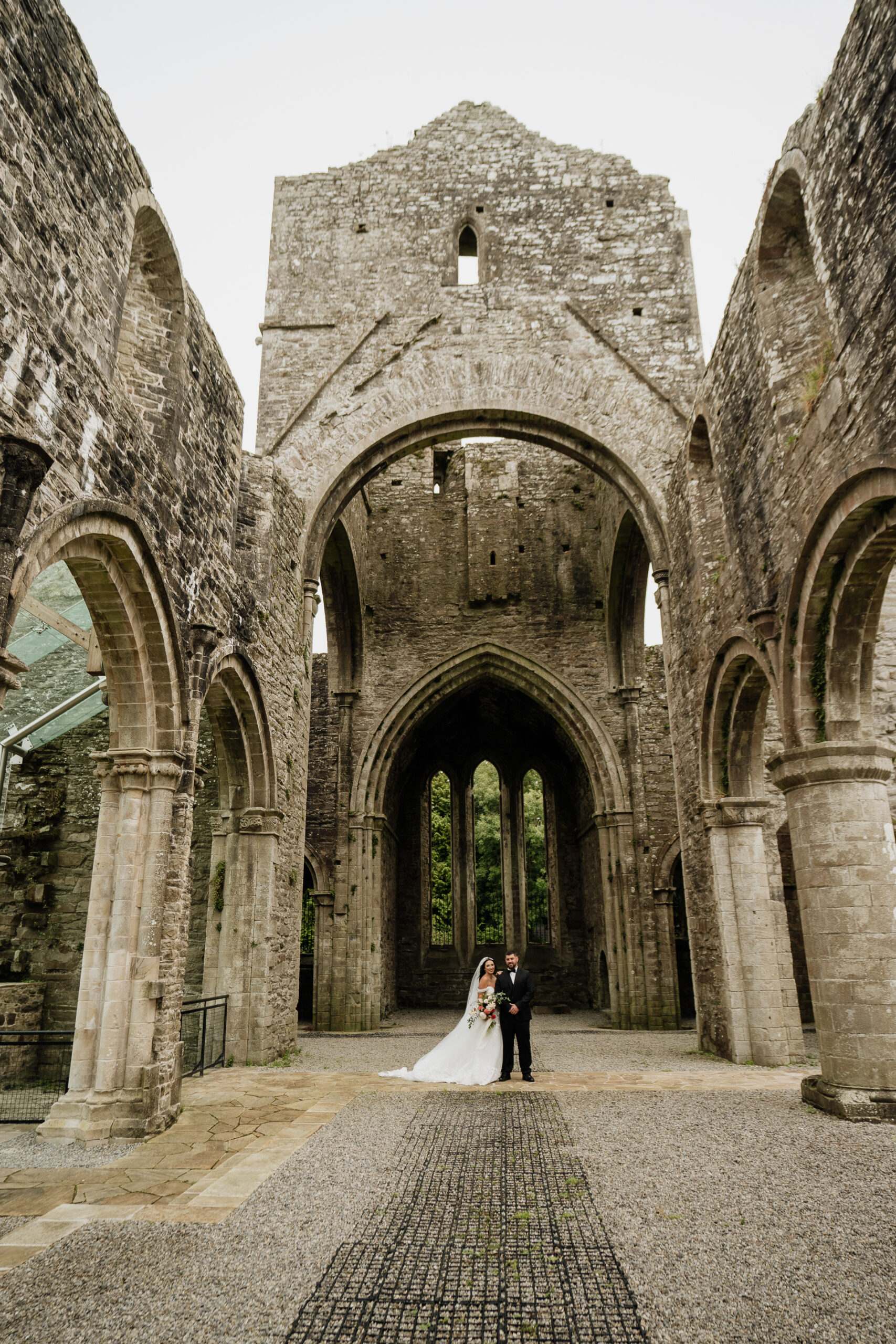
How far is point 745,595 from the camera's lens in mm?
7332

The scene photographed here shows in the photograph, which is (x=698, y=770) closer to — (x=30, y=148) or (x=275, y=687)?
(x=275, y=687)

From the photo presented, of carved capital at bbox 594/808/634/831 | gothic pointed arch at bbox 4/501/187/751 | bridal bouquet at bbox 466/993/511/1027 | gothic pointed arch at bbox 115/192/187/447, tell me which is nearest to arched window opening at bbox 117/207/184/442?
gothic pointed arch at bbox 115/192/187/447

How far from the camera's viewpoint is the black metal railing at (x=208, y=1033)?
7832 millimetres

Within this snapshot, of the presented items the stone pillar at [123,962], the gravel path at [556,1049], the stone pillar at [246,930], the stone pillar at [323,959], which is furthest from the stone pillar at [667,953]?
the stone pillar at [123,962]

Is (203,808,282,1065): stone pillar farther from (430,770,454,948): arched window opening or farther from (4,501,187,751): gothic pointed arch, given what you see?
(430,770,454,948): arched window opening

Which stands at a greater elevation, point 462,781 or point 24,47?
point 24,47

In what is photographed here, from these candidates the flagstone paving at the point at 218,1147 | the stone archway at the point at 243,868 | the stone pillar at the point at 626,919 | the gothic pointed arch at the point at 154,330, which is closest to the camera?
the flagstone paving at the point at 218,1147

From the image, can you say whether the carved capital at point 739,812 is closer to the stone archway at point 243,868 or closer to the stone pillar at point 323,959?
the stone archway at point 243,868

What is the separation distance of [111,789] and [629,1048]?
7.09m

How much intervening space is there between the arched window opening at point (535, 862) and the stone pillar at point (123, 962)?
40.1ft

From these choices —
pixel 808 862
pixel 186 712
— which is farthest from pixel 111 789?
pixel 808 862

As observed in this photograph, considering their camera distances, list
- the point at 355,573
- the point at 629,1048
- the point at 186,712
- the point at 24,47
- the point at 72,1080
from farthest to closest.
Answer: the point at 355,573 < the point at 629,1048 < the point at 186,712 < the point at 72,1080 < the point at 24,47

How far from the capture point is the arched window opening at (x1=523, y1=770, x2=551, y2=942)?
17391mm

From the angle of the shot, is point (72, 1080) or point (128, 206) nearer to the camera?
point (72, 1080)
